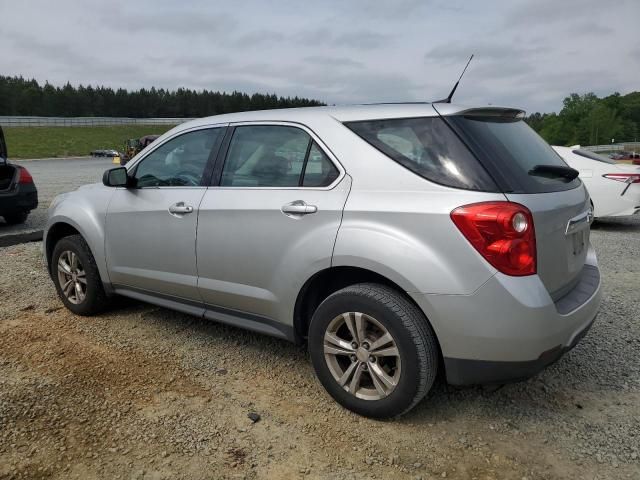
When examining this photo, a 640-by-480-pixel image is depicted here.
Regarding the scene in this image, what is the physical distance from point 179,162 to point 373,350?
2.05 m

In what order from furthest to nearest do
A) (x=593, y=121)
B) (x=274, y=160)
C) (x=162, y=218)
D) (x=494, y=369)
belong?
(x=593, y=121) < (x=162, y=218) < (x=274, y=160) < (x=494, y=369)

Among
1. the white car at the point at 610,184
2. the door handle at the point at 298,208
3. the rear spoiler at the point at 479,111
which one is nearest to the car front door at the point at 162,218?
the door handle at the point at 298,208

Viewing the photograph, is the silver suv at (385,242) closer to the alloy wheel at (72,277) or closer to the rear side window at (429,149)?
the rear side window at (429,149)

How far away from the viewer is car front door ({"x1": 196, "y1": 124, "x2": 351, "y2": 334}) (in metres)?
2.93

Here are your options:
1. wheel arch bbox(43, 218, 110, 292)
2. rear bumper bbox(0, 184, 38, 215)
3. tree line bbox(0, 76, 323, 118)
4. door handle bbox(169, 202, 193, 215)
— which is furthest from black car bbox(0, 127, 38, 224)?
tree line bbox(0, 76, 323, 118)

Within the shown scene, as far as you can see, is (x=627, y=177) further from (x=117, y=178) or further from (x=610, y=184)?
(x=117, y=178)

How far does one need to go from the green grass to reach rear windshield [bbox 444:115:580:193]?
51240 mm

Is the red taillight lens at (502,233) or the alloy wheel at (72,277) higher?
the red taillight lens at (502,233)

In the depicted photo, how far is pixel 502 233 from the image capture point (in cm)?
243

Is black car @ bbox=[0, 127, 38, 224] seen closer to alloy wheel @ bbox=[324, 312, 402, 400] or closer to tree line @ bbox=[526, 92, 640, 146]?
alloy wheel @ bbox=[324, 312, 402, 400]

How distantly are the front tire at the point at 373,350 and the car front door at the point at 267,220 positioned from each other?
0.26 m

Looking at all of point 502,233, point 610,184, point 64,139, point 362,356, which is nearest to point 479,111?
point 502,233

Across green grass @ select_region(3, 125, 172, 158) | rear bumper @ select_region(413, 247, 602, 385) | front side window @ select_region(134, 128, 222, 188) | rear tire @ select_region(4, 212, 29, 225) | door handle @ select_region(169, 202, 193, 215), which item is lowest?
green grass @ select_region(3, 125, 172, 158)

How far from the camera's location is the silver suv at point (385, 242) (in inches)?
97.9
